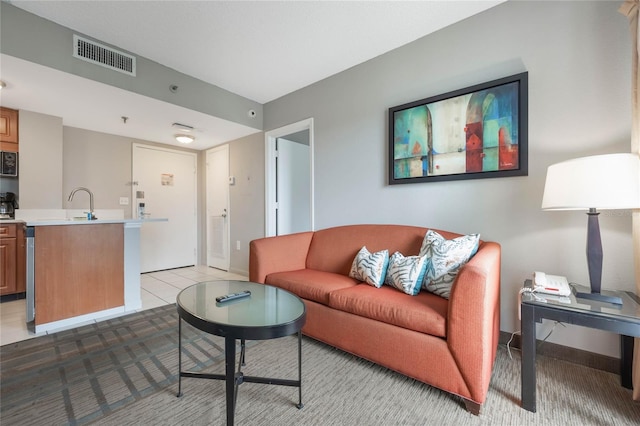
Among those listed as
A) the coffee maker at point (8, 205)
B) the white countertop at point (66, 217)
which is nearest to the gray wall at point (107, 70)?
the white countertop at point (66, 217)

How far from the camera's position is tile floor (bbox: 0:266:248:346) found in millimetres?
2217

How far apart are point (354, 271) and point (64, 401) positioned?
184cm

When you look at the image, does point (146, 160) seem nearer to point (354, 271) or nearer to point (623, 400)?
point (354, 271)

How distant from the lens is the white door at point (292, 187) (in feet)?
12.8

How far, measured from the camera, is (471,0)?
1970 mm

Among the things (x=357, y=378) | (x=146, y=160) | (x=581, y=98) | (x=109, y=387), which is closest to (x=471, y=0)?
(x=581, y=98)

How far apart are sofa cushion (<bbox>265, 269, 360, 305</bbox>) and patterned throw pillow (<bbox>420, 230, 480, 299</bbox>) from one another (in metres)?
0.57

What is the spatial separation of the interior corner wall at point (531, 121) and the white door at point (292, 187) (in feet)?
5.01

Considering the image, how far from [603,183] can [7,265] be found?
5114 millimetres

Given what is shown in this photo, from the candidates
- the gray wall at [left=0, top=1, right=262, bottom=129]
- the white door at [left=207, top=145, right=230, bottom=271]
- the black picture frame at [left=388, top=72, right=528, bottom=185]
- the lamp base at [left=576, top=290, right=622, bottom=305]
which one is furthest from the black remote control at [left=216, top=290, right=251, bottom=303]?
the white door at [left=207, top=145, right=230, bottom=271]

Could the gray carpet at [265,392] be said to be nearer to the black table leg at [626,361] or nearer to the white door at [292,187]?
the black table leg at [626,361]

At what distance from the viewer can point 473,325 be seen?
1.30m

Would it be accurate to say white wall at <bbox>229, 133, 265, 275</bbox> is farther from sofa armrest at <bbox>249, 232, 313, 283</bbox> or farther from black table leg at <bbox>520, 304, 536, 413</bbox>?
black table leg at <bbox>520, 304, 536, 413</bbox>

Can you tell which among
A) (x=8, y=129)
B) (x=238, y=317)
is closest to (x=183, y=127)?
(x=8, y=129)
